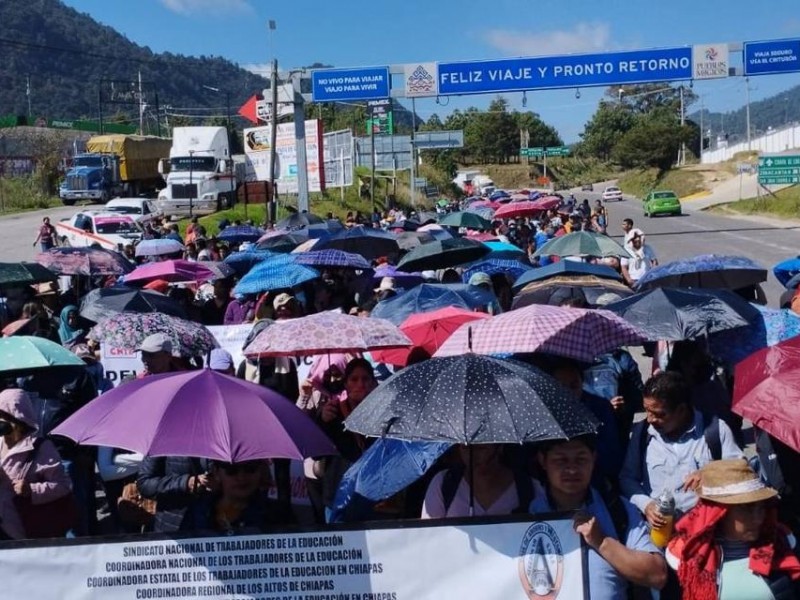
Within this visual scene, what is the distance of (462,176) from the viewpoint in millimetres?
106750

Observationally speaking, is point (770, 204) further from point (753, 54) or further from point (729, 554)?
point (729, 554)

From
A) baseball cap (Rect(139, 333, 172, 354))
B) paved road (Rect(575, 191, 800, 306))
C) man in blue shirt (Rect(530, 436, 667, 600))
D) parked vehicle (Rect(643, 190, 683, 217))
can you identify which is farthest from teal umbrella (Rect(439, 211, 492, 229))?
parked vehicle (Rect(643, 190, 683, 217))

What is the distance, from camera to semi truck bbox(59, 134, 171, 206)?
172ft

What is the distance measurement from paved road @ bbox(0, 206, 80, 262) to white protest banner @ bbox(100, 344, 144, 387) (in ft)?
82.1

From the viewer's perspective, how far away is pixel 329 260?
40.0 ft

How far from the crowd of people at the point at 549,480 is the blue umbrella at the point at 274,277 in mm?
2271

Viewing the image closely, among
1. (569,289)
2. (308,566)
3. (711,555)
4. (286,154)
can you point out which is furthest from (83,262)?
(286,154)

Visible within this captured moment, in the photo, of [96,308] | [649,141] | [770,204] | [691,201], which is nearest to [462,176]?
[649,141]

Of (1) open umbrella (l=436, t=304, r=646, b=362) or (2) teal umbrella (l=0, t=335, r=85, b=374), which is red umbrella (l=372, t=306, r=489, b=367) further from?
(2) teal umbrella (l=0, t=335, r=85, b=374)

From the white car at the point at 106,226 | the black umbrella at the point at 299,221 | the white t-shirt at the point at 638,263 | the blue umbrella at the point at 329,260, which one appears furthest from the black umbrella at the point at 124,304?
the white car at the point at 106,226

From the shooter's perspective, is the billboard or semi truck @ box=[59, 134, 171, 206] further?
semi truck @ box=[59, 134, 171, 206]

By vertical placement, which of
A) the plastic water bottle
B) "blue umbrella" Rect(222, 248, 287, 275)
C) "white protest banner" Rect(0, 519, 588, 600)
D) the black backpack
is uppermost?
"blue umbrella" Rect(222, 248, 287, 275)

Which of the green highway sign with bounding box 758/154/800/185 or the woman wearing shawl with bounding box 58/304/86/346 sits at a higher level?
the green highway sign with bounding box 758/154/800/185

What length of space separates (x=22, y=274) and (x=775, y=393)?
8727 mm
